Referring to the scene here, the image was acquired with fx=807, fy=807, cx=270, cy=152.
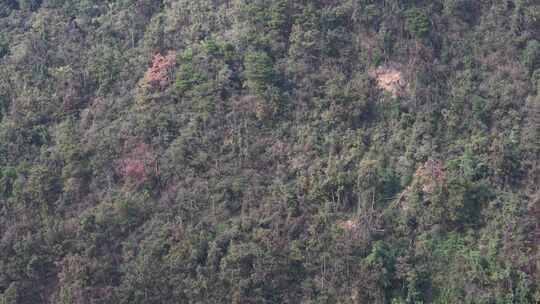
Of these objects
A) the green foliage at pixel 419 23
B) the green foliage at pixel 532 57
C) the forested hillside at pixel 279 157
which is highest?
the green foliage at pixel 419 23

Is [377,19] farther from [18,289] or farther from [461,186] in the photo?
[18,289]

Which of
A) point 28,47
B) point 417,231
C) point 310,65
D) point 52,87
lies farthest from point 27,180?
point 417,231

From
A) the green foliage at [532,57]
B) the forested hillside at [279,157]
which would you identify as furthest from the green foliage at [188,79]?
the green foliage at [532,57]

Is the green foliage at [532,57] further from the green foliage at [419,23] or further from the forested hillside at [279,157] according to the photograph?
the green foliage at [419,23]

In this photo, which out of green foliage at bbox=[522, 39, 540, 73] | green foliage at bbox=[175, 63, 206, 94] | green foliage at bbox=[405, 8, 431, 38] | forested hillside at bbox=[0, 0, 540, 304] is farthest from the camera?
green foliage at bbox=[175, 63, 206, 94]

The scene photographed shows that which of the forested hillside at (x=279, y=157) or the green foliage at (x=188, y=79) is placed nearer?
the forested hillside at (x=279, y=157)

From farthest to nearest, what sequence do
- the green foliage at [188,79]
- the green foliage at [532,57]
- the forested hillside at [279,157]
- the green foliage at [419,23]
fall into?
the green foliage at [188,79]
the green foliage at [419,23]
the green foliage at [532,57]
the forested hillside at [279,157]

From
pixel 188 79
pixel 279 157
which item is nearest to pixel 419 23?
pixel 279 157

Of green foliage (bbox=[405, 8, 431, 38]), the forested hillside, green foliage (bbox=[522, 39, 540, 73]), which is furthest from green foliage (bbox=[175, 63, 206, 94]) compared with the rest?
green foliage (bbox=[522, 39, 540, 73])

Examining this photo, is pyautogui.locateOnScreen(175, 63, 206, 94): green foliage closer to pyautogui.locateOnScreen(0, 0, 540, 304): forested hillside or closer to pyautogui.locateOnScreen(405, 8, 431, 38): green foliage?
pyautogui.locateOnScreen(0, 0, 540, 304): forested hillside
